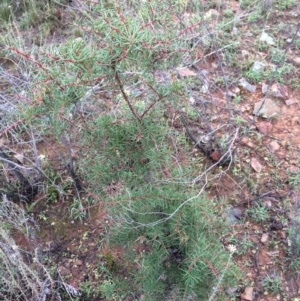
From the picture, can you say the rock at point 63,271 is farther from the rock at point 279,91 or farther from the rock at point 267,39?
the rock at point 267,39

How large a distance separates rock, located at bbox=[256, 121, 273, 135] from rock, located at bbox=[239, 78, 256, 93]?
332 mm

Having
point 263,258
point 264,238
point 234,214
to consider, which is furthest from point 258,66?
point 263,258

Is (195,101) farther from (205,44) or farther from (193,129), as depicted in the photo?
(205,44)

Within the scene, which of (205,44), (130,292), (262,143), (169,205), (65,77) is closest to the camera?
(65,77)

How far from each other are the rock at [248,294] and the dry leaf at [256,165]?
2.62 feet

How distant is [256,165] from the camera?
274 cm

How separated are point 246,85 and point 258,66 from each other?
20cm

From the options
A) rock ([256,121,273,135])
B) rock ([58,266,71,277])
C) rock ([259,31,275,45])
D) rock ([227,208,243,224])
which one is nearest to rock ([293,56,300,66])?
rock ([259,31,275,45])

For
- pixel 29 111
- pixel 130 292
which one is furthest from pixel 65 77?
pixel 130 292

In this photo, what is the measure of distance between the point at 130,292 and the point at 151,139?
0.87 meters

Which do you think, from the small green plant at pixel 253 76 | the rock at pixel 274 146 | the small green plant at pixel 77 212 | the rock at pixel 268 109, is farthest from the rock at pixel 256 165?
the small green plant at pixel 77 212

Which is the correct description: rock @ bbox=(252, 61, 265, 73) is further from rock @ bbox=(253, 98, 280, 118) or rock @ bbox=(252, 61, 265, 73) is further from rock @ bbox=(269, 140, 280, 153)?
rock @ bbox=(269, 140, 280, 153)

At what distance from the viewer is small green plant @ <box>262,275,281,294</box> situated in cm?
223

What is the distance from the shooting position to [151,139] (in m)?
1.66
